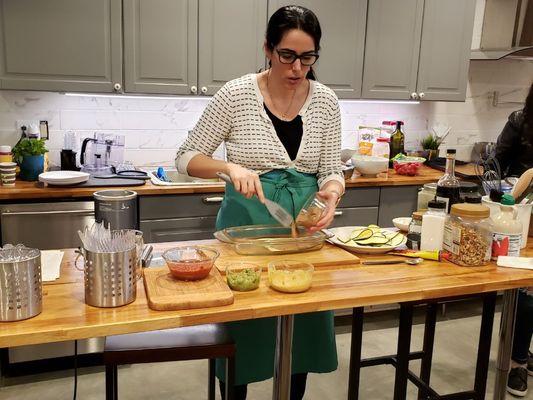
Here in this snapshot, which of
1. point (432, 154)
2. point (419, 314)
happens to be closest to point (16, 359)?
point (419, 314)

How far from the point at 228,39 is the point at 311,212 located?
1.74 metres

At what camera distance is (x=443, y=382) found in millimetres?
2953

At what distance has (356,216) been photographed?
351cm

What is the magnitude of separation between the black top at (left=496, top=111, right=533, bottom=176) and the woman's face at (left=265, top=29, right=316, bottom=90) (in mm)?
1735

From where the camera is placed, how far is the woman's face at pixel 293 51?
1859 millimetres

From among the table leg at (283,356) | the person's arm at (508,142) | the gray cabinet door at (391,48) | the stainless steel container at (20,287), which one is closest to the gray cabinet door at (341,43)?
the gray cabinet door at (391,48)

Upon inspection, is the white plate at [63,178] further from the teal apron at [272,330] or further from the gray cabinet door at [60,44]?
the teal apron at [272,330]

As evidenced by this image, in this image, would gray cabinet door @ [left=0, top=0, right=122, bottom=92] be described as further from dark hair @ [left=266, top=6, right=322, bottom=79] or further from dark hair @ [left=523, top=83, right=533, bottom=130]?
dark hair @ [left=523, top=83, right=533, bottom=130]

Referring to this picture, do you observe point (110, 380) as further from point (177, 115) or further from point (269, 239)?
point (177, 115)

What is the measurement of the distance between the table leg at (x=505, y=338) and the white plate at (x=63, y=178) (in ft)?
6.89

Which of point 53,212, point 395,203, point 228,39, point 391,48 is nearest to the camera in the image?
point 53,212

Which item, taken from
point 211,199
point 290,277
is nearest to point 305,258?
point 290,277

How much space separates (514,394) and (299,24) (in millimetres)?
2161

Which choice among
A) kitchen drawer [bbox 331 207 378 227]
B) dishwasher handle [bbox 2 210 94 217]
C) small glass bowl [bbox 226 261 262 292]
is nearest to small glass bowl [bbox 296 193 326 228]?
small glass bowl [bbox 226 261 262 292]
